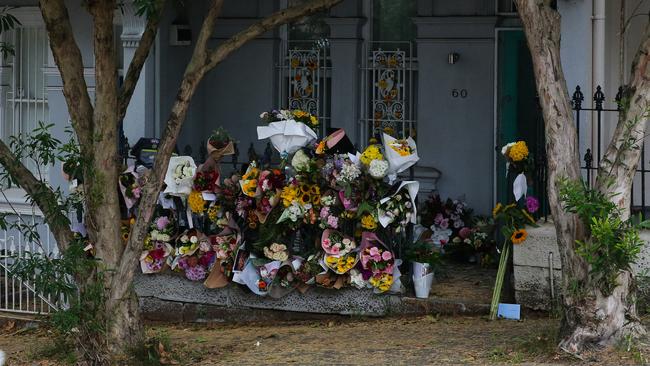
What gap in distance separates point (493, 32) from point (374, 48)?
53.9 inches

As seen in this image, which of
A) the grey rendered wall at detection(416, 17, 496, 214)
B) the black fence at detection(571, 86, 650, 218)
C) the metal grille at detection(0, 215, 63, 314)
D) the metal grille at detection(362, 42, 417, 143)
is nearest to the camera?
→ the black fence at detection(571, 86, 650, 218)

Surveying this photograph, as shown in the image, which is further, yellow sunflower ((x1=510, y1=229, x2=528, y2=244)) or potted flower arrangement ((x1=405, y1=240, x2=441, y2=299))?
potted flower arrangement ((x1=405, y1=240, x2=441, y2=299))

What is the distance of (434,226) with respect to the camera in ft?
38.8

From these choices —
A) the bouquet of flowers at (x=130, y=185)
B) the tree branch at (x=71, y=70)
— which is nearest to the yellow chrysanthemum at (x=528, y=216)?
the bouquet of flowers at (x=130, y=185)

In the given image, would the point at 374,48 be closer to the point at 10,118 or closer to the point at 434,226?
the point at 434,226

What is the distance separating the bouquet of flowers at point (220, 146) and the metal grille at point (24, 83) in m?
3.83

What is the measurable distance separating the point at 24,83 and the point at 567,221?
765 centimetres

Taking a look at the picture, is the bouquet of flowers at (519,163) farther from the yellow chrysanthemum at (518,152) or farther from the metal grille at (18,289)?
the metal grille at (18,289)

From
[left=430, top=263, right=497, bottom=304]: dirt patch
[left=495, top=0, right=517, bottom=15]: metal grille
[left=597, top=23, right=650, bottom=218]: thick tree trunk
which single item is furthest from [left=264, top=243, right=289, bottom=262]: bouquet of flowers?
[left=495, top=0, right=517, bottom=15]: metal grille

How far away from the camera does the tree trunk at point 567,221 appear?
7730 mm

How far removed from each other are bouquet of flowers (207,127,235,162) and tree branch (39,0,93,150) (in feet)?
5.54

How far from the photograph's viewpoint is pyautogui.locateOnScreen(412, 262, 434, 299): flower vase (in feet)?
31.8

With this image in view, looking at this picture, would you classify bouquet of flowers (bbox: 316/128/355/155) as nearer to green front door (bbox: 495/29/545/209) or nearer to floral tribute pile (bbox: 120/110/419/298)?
floral tribute pile (bbox: 120/110/419/298)

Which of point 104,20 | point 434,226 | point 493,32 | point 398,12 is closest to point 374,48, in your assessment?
point 398,12
